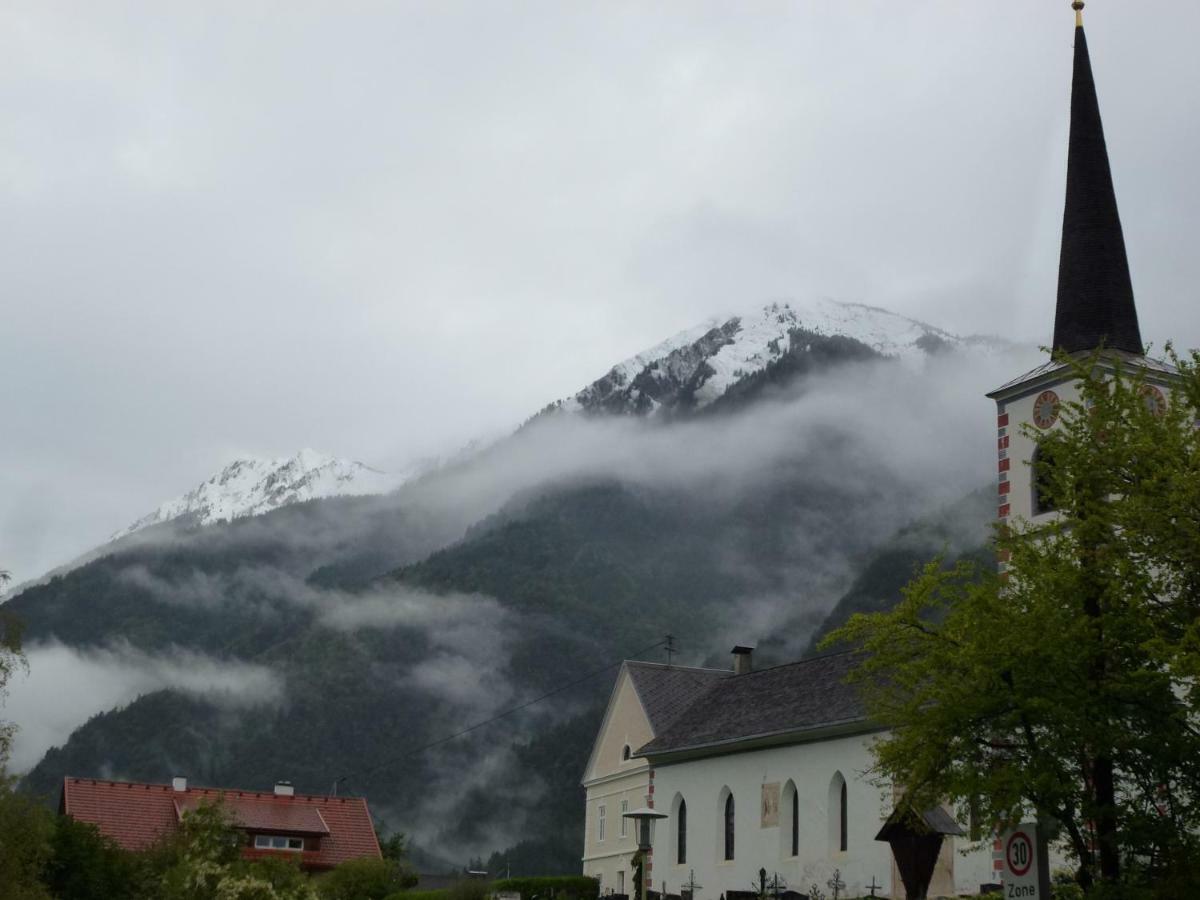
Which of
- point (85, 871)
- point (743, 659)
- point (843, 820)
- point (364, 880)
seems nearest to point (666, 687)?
point (743, 659)

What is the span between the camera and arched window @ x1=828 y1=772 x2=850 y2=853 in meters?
51.6

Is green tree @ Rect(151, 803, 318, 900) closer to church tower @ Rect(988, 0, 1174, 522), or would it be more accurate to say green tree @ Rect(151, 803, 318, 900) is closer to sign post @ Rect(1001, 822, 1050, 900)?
church tower @ Rect(988, 0, 1174, 522)

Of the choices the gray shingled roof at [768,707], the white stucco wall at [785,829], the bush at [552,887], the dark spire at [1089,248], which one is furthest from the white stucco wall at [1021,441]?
the bush at [552,887]

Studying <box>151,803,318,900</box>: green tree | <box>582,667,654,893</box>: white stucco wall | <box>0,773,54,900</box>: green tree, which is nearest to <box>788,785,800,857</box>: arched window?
<box>582,667,654,893</box>: white stucco wall

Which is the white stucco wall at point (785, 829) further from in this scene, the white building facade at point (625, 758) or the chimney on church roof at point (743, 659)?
the chimney on church roof at point (743, 659)

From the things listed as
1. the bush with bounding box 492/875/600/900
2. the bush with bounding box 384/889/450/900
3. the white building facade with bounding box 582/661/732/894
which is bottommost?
the bush with bounding box 384/889/450/900

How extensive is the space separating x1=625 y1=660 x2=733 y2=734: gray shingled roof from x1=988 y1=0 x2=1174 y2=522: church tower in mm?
23420

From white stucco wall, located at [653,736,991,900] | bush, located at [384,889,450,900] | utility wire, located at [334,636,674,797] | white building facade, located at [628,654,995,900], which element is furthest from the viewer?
utility wire, located at [334,636,674,797]

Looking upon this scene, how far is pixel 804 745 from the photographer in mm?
53719

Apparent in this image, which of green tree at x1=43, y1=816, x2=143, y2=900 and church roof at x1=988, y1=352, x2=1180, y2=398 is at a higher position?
church roof at x1=988, y1=352, x2=1180, y2=398

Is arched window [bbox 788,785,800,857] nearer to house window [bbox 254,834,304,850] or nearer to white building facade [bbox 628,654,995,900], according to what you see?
white building facade [bbox 628,654,995,900]

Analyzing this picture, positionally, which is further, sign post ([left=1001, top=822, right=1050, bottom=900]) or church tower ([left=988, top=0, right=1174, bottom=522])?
church tower ([left=988, top=0, right=1174, bottom=522])

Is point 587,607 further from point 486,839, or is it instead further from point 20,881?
point 20,881

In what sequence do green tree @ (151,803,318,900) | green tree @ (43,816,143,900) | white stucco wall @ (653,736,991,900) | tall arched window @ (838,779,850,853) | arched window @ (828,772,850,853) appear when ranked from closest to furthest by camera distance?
green tree @ (151,803,318,900)
white stucco wall @ (653,736,991,900)
green tree @ (43,816,143,900)
tall arched window @ (838,779,850,853)
arched window @ (828,772,850,853)
